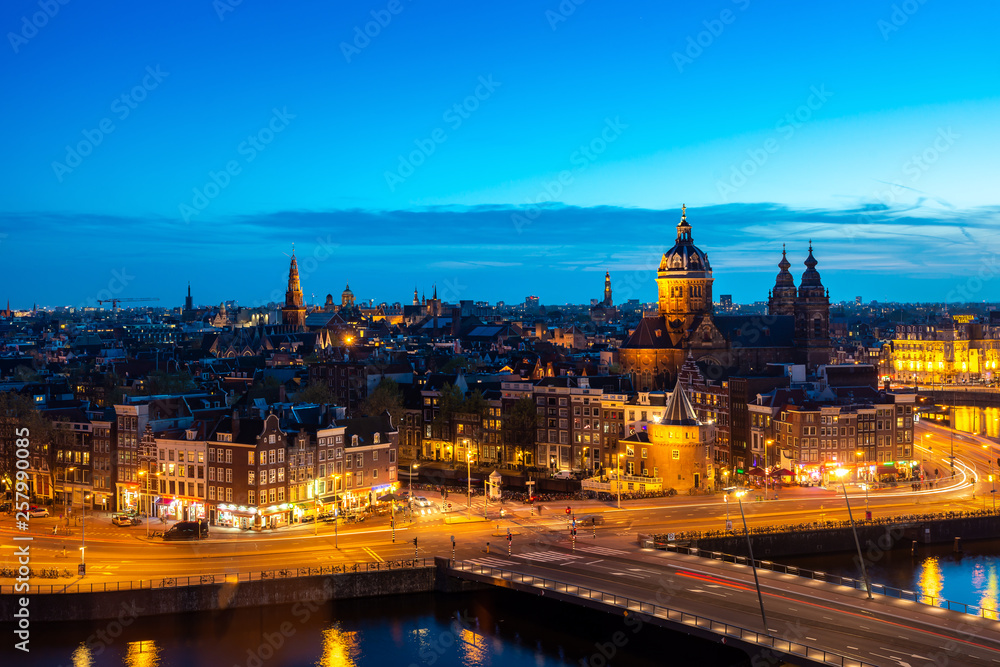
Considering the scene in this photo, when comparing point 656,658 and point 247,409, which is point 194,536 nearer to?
point 247,409

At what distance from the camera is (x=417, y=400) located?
119m

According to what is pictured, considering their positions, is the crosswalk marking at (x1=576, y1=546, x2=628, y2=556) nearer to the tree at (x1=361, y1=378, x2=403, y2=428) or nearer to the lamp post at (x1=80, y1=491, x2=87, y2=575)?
the lamp post at (x1=80, y1=491, x2=87, y2=575)

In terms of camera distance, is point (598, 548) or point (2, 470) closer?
point (598, 548)

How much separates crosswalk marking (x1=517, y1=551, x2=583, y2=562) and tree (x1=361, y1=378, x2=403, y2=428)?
44749 mm

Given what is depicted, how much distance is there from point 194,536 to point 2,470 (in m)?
24.2

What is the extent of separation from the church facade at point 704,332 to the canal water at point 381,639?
57.0m

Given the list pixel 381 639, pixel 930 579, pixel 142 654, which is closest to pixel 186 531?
pixel 142 654

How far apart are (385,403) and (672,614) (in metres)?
63.2

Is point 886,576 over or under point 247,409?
under

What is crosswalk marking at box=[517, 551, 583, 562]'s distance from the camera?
6594 cm

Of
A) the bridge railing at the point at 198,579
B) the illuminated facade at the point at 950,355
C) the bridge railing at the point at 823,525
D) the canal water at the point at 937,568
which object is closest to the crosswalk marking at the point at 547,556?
the bridge railing at the point at 198,579

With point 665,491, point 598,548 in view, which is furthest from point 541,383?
point 598,548

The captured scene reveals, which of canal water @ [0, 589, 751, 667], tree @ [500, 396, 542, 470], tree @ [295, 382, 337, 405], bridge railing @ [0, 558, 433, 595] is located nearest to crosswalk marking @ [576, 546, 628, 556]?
canal water @ [0, 589, 751, 667]

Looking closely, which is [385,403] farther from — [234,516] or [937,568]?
[937,568]
